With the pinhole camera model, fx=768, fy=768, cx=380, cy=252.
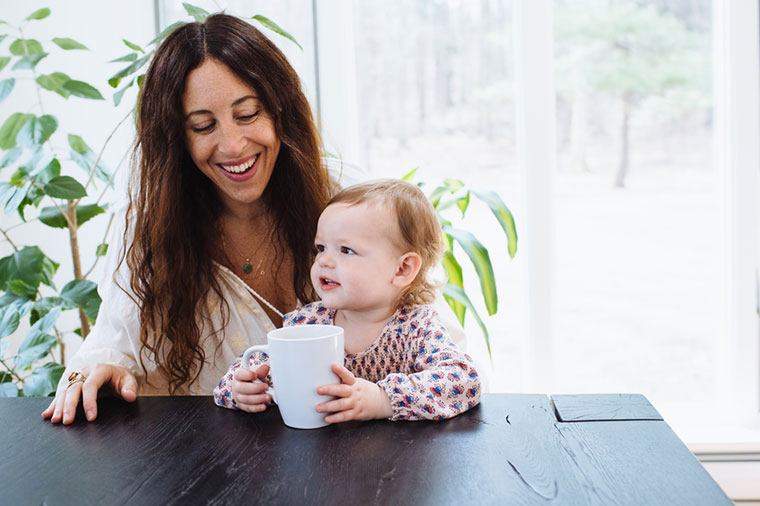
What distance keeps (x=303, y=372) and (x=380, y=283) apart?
25cm

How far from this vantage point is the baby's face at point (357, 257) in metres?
1.12

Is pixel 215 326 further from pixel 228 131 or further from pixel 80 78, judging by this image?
pixel 80 78

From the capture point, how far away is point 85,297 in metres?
1.82

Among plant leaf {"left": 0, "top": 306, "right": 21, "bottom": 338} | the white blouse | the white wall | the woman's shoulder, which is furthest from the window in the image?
the woman's shoulder

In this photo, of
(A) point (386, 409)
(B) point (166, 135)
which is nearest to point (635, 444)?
(A) point (386, 409)

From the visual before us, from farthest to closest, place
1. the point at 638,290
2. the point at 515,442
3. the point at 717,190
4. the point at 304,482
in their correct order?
the point at 638,290
the point at 717,190
the point at 515,442
the point at 304,482

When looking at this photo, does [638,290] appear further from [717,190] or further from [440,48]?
[440,48]

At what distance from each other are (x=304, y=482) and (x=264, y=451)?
0.11 m

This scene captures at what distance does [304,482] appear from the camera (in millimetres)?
774

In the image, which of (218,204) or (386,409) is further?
(218,204)

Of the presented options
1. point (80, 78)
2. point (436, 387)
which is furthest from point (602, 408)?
point (80, 78)

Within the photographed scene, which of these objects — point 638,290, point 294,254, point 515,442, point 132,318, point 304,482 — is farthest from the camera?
point 638,290

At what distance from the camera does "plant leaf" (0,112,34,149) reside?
1934 mm

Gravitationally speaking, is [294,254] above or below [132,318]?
above
